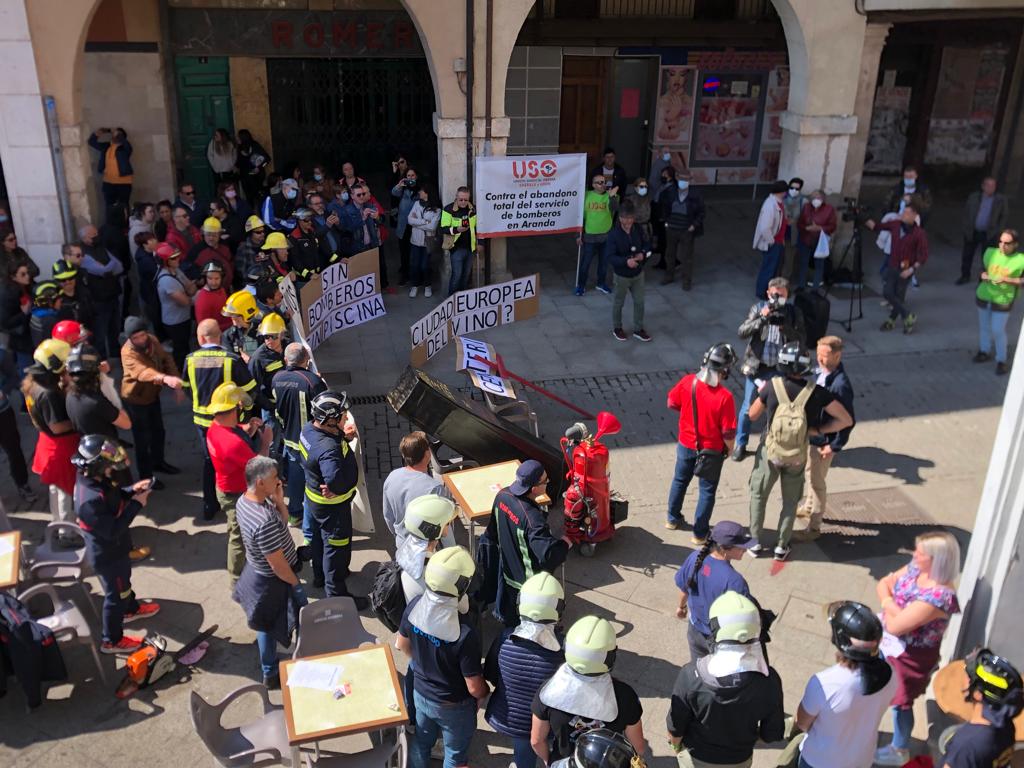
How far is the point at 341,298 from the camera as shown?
1180 centimetres

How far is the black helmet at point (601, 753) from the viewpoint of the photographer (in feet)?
12.6

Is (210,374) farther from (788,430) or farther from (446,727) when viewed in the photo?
(788,430)

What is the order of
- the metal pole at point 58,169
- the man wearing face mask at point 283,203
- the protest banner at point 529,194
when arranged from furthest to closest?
the man wearing face mask at point 283,203 → the protest banner at point 529,194 → the metal pole at point 58,169

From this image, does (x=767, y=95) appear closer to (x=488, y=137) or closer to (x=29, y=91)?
(x=488, y=137)

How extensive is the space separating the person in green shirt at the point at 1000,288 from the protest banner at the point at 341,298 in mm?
7268

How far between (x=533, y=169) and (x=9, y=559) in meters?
8.56

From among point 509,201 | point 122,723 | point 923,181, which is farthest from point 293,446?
point 923,181

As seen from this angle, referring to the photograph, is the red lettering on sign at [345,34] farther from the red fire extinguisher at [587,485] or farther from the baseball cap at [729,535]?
the baseball cap at [729,535]

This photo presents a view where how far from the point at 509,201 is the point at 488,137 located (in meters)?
0.95

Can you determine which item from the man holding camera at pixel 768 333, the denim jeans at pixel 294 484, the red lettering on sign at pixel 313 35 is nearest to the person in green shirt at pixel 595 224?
the man holding camera at pixel 768 333

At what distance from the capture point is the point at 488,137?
521 inches

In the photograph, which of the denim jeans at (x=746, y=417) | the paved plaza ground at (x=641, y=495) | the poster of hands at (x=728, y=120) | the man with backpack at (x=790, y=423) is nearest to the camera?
the paved plaza ground at (x=641, y=495)

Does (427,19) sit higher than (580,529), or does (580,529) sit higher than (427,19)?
(427,19)

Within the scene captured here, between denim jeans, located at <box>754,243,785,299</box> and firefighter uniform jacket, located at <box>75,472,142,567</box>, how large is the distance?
31.8 ft
